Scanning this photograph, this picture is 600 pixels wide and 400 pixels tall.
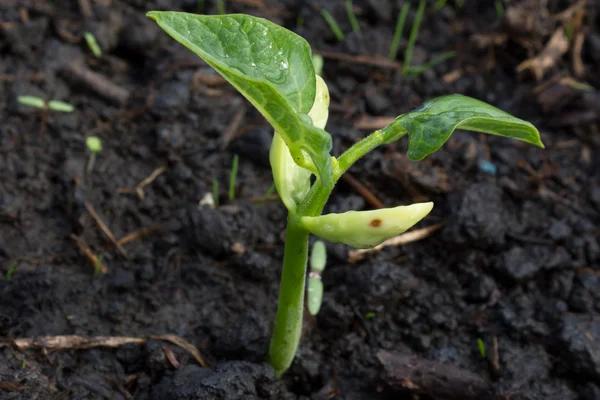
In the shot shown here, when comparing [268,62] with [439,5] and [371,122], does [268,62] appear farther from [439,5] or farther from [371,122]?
[439,5]

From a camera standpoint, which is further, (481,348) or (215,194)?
(215,194)

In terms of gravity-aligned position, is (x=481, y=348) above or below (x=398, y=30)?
below

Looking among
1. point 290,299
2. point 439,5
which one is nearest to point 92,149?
point 290,299

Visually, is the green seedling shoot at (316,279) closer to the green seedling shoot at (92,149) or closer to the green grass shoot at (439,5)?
the green seedling shoot at (92,149)

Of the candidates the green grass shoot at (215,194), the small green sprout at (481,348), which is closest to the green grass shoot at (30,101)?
the green grass shoot at (215,194)

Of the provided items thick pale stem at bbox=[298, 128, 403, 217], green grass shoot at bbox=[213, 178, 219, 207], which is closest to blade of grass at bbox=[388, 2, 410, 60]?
green grass shoot at bbox=[213, 178, 219, 207]

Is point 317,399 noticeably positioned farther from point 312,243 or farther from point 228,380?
point 312,243

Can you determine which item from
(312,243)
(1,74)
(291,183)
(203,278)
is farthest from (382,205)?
(1,74)
